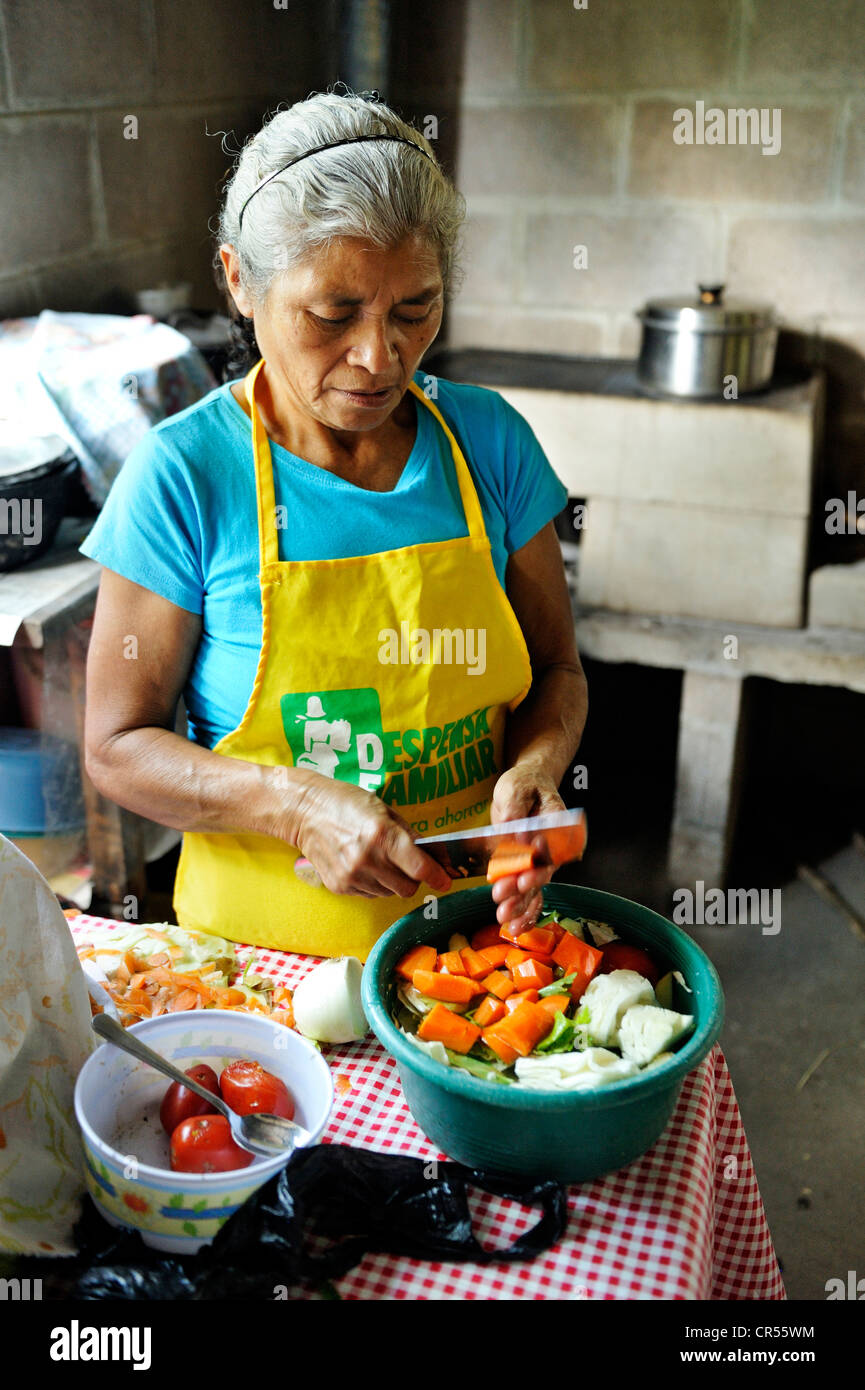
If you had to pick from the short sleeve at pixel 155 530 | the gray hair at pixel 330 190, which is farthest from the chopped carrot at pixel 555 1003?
the gray hair at pixel 330 190

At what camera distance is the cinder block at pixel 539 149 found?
3818 millimetres

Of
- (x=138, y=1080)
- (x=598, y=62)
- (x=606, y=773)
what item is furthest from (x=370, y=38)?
(x=138, y=1080)

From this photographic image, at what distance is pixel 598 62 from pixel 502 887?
3229 mm

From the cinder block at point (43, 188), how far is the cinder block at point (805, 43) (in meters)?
2.06

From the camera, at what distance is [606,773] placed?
4641 millimetres

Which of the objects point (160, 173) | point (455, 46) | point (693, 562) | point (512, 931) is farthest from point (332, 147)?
point (455, 46)

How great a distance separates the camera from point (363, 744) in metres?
1.76

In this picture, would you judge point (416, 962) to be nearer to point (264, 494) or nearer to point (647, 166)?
point (264, 494)

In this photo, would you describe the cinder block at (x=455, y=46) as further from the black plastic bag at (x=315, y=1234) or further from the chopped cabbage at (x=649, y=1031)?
the black plastic bag at (x=315, y=1234)

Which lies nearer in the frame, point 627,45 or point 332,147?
point 332,147

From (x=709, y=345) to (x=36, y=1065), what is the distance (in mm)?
2879

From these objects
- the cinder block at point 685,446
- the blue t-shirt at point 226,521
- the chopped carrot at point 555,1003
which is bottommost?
the chopped carrot at point 555,1003
